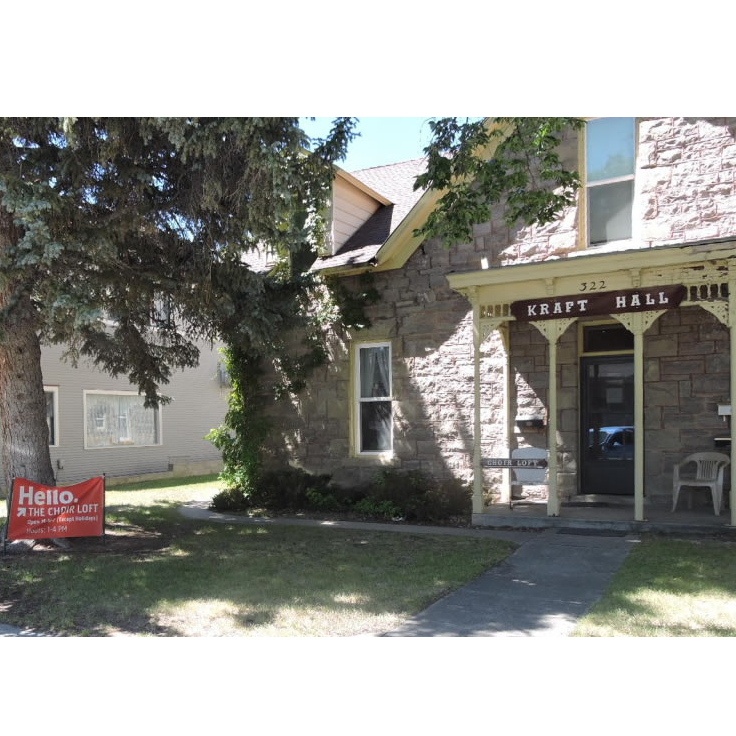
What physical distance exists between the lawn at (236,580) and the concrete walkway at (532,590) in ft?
0.76

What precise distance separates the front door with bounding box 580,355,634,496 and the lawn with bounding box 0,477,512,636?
9.72ft

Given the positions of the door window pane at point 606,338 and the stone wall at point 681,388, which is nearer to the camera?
the stone wall at point 681,388

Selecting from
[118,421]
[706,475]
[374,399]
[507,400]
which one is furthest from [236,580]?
[118,421]

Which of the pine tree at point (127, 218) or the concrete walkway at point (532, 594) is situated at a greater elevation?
the pine tree at point (127, 218)

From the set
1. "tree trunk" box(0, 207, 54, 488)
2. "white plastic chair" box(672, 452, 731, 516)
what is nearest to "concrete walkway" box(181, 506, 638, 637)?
"white plastic chair" box(672, 452, 731, 516)

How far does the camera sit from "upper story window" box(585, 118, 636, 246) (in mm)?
9977

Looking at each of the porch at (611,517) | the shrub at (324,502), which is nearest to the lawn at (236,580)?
the porch at (611,517)

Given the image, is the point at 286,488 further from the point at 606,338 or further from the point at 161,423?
the point at 161,423

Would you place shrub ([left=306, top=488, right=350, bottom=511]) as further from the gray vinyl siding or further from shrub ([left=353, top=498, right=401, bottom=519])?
the gray vinyl siding

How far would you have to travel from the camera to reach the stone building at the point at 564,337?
9.05 meters

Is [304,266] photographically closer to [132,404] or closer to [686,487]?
[686,487]

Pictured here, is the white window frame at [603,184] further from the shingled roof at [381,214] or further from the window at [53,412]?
the window at [53,412]

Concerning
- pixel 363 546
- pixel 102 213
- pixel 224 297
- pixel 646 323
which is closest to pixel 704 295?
pixel 646 323

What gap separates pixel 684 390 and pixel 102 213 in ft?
27.1
